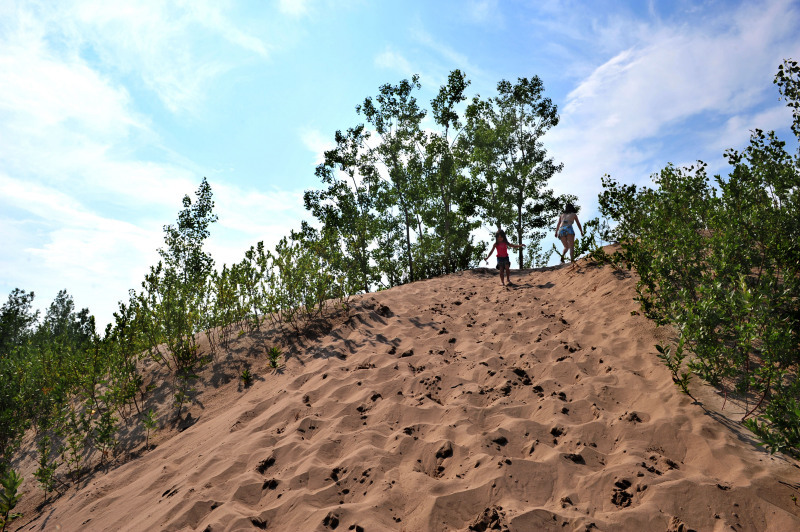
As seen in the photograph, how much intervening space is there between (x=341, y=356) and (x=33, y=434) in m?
7.22

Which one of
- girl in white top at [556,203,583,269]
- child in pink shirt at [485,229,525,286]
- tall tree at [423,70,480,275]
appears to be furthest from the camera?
tall tree at [423,70,480,275]

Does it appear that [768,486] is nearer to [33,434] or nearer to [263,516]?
[263,516]

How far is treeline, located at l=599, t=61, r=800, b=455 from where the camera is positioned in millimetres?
4449

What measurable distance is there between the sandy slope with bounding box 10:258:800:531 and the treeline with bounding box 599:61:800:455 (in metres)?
0.41

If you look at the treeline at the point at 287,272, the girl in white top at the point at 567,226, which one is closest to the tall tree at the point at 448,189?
the treeline at the point at 287,272

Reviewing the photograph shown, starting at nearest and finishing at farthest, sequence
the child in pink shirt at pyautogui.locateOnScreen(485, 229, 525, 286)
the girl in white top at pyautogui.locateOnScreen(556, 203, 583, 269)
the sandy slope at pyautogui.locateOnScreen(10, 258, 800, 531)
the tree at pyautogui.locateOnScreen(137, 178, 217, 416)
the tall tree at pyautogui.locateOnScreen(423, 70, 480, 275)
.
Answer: the sandy slope at pyautogui.locateOnScreen(10, 258, 800, 531) < the tree at pyautogui.locateOnScreen(137, 178, 217, 416) < the child in pink shirt at pyautogui.locateOnScreen(485, 229, 525, 286) < the girl in white top at pyautogui.locateOnScreen(556, 203, 583, 269) < the tall tree at pyautogui.locateOnScreen(423, 70, 480, 275)

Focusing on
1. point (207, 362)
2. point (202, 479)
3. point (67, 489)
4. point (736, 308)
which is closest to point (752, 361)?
point (736, 308)

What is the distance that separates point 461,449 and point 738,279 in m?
4.77

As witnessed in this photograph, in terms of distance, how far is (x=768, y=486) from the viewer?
3.62 m

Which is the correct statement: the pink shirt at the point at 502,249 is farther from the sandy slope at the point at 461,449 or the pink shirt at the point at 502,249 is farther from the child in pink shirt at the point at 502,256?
the sandy slope at the point at 461,449

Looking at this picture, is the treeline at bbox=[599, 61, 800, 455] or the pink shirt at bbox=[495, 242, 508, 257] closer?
the treeline at bbox=[599, 61, 800, 455]

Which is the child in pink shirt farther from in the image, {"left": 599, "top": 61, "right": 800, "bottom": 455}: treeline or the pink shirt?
{"left": 599, "top": 61, "right": 800, "bottom": 455}: treeline

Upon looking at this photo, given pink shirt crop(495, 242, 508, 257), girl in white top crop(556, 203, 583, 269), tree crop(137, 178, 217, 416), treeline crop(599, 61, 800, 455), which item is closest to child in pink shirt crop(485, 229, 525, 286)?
pink shirt crop(495, 242, 508, 257)

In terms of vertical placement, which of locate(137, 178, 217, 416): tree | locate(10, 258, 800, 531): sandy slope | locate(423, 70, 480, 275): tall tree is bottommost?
locate(10, 258, 800, 531): sandy slope
